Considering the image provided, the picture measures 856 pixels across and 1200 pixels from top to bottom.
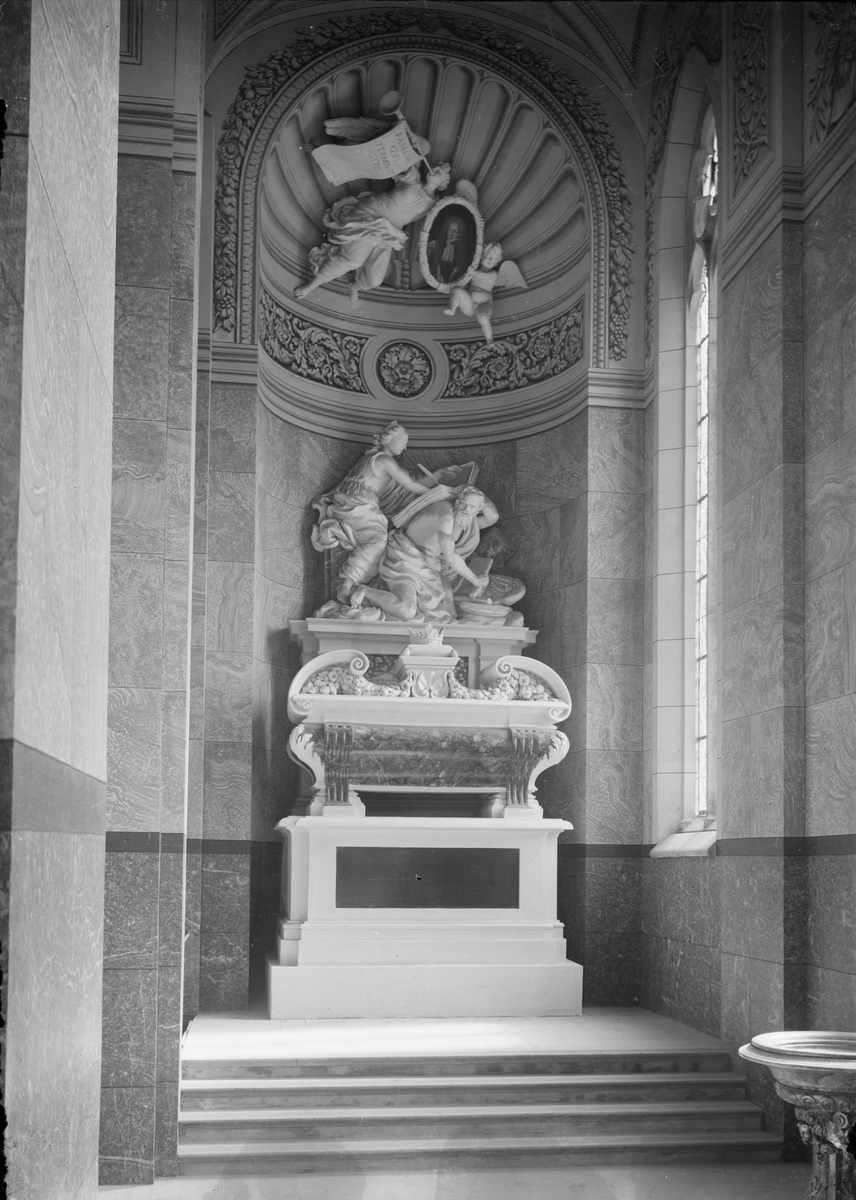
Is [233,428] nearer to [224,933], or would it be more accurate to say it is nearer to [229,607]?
[229,607]

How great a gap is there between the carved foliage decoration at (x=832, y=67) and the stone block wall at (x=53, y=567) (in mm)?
5694

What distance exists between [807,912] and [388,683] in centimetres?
416

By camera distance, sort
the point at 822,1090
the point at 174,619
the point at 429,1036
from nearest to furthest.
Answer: the point at 822,1090 < the point at 174,619 < the point at 429,1036

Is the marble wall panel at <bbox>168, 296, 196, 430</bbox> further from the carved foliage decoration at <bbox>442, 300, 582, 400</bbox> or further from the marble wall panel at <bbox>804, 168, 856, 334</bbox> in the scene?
the carved foliage decoration at <bbox>442, 300, 582, 400</bbox>

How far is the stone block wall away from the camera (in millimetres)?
1480

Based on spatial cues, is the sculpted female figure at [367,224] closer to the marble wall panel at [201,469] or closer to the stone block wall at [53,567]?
the marble wall panel at [201,469]

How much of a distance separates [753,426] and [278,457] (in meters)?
4.27

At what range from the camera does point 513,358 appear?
1141 cm

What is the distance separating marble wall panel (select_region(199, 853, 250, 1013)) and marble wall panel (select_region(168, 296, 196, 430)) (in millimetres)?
3867

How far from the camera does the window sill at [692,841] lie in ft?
28.6

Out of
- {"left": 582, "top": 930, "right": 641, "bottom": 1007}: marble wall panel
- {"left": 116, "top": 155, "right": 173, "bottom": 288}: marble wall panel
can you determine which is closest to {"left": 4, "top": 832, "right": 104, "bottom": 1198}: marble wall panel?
{"left": 116, "top": 155, "right": 173, "bottom": 288}: marble wall panel

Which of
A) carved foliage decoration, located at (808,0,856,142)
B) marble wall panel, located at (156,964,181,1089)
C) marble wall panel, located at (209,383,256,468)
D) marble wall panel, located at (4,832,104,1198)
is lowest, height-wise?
marble wall panel, located at (156,964,181,1089)

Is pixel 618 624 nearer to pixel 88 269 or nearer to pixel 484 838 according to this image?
pixel 484 838

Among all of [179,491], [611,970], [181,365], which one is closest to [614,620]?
[611,970]
